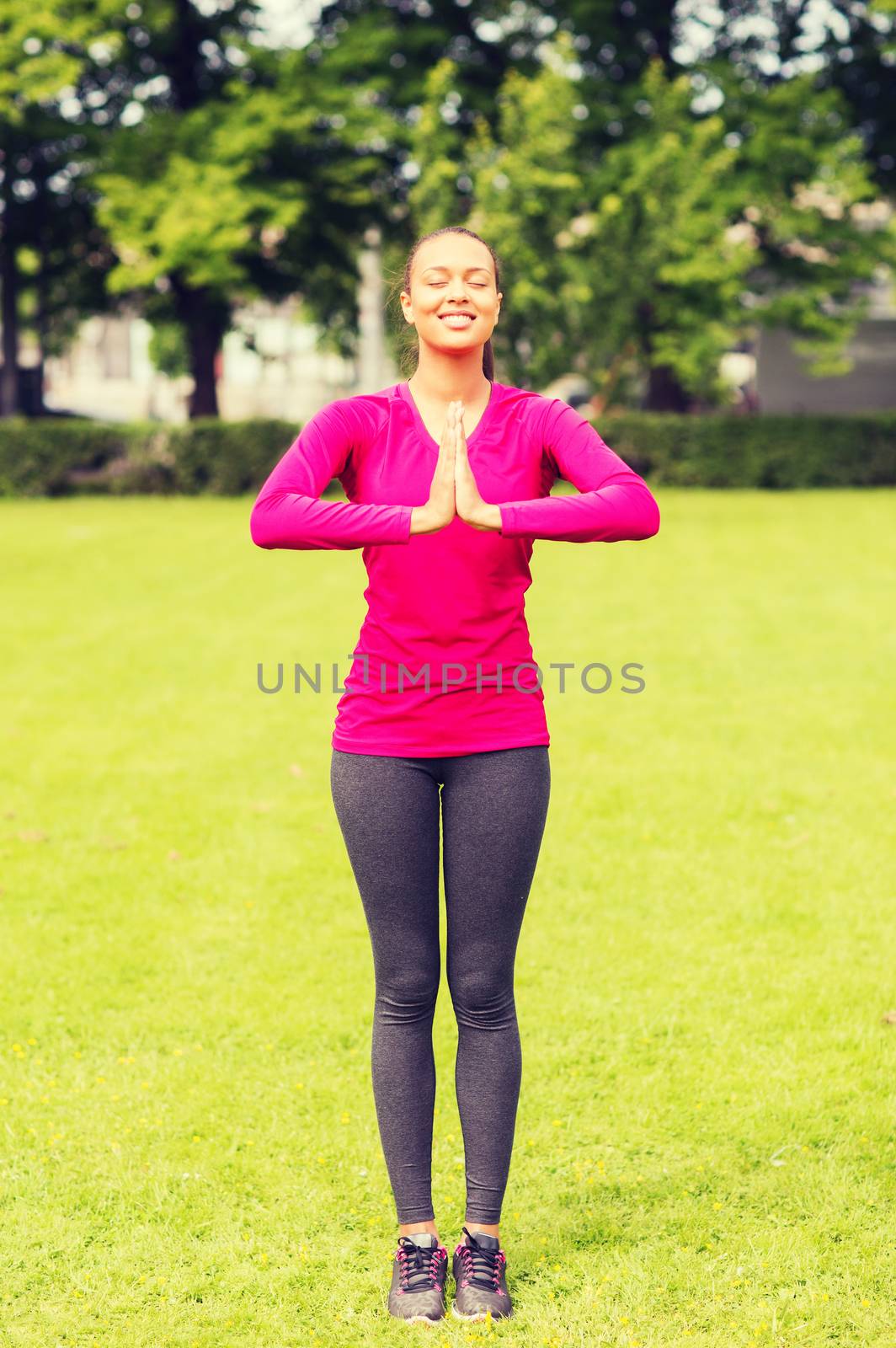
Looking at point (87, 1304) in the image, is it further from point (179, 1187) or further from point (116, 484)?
point (116, 484)

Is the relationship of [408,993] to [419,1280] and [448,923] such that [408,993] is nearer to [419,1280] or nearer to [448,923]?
[448,923]

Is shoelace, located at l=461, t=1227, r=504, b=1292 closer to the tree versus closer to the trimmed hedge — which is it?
the trimmed hedge

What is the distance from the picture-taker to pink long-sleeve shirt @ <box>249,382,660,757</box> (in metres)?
3.06

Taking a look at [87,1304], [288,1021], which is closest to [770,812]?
[288,1021]

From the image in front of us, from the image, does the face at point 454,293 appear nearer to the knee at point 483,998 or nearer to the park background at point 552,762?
the park background at point 552,762

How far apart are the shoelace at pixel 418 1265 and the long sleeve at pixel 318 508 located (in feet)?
5.44

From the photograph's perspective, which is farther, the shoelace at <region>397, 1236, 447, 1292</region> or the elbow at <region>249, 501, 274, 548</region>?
the shoelace at <region>397, 1236, 447, 1292</region>

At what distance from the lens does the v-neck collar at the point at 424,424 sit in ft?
10.3

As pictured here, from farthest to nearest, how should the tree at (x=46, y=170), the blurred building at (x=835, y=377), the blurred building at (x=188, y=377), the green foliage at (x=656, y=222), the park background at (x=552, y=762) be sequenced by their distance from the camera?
the blurred building at (x=188, y=377), the blurred building at (x=835, y=377), the tree at (x=46, y=170), the green foliage at (x=656, y=222), the park background at (x=552, y=762)

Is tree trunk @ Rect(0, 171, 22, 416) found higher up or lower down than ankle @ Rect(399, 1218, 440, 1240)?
higher up

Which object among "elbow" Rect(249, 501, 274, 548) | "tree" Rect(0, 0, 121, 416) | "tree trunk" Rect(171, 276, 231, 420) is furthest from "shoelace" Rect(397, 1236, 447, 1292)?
"tree trunk" Rect(171, 276, 231, 420)

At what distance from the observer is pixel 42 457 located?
Result: 93.3 ft

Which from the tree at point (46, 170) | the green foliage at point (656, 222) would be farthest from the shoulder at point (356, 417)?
the tree at point (46, 170)

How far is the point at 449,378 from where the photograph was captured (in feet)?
10.4
